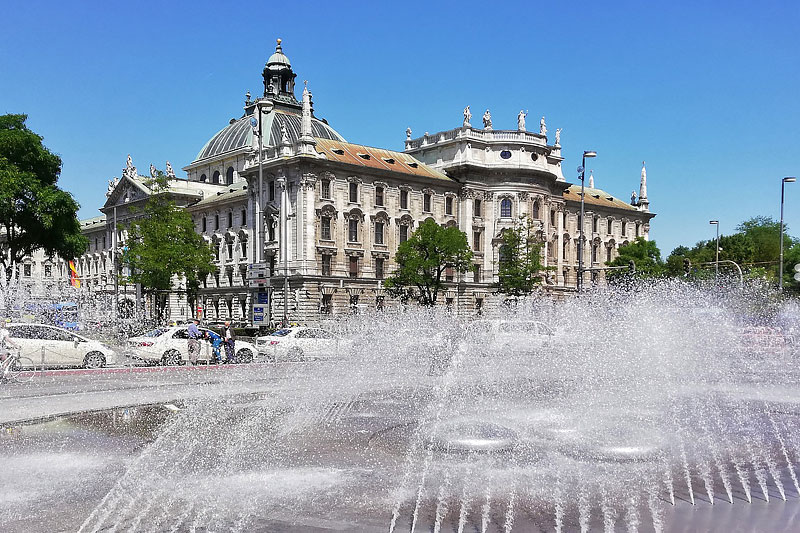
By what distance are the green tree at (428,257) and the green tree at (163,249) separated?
15.3m

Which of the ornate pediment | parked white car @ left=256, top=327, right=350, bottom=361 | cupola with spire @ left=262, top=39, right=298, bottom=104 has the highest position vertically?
cupola with spire @ left=262, top=39, right=298, bottom=104

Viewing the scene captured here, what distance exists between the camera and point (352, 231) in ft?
210

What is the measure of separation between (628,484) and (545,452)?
1611mm

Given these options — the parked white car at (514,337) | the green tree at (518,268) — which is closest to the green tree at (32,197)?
the green tree at (518,268)

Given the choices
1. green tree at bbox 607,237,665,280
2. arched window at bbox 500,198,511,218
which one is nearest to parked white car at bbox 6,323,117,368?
arched window at bbox 500,198,511,218

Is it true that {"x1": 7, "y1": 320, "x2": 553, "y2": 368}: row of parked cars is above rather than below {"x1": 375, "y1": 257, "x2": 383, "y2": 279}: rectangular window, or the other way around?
below

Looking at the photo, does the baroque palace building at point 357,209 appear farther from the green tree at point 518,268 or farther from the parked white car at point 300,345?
the parked white car at point 300,345

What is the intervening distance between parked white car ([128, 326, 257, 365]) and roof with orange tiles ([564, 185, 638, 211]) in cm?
5930

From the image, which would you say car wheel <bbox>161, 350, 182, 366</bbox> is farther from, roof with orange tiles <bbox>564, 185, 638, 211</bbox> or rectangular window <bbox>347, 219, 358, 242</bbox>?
roof with orange tiles <bbox>564, 185, 638, 211</bbox>

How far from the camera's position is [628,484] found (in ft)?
27.5

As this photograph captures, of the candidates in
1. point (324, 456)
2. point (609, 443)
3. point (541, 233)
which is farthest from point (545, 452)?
point (541, 233)

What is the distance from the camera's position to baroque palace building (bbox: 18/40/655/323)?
61.5 meters

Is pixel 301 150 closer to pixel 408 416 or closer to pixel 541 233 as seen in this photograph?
pixel 541 233

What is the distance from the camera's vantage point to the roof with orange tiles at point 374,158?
210 feet
